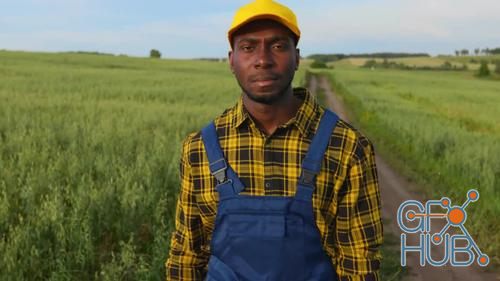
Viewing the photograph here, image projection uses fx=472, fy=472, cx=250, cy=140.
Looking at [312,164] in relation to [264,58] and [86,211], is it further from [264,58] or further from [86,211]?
[86,211]

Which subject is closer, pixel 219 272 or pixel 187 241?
pixel 219 272

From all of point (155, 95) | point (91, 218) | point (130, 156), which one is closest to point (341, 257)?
point (91, 218)

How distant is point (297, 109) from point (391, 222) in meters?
5.30

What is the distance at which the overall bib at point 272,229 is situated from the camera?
1.76m

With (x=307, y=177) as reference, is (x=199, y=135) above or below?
above

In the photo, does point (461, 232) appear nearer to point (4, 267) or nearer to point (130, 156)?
point (130, 156)

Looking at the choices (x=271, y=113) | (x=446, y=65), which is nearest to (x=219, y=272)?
(x=271, y=113)

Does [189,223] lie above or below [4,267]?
above

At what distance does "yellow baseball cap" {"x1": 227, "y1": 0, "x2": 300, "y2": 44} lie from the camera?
177 centimetres

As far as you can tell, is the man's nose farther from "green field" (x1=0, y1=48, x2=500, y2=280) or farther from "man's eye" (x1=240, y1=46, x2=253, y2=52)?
"green field" (x1=0, y1=48, x2=500, y2=280)

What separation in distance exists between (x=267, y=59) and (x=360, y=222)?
2.39 ft

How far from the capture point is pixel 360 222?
1842mm

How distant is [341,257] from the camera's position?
1896 millimetres

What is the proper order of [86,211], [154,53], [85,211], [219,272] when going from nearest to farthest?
[219,272] < [86,211] < [85,211] < [154,53]
